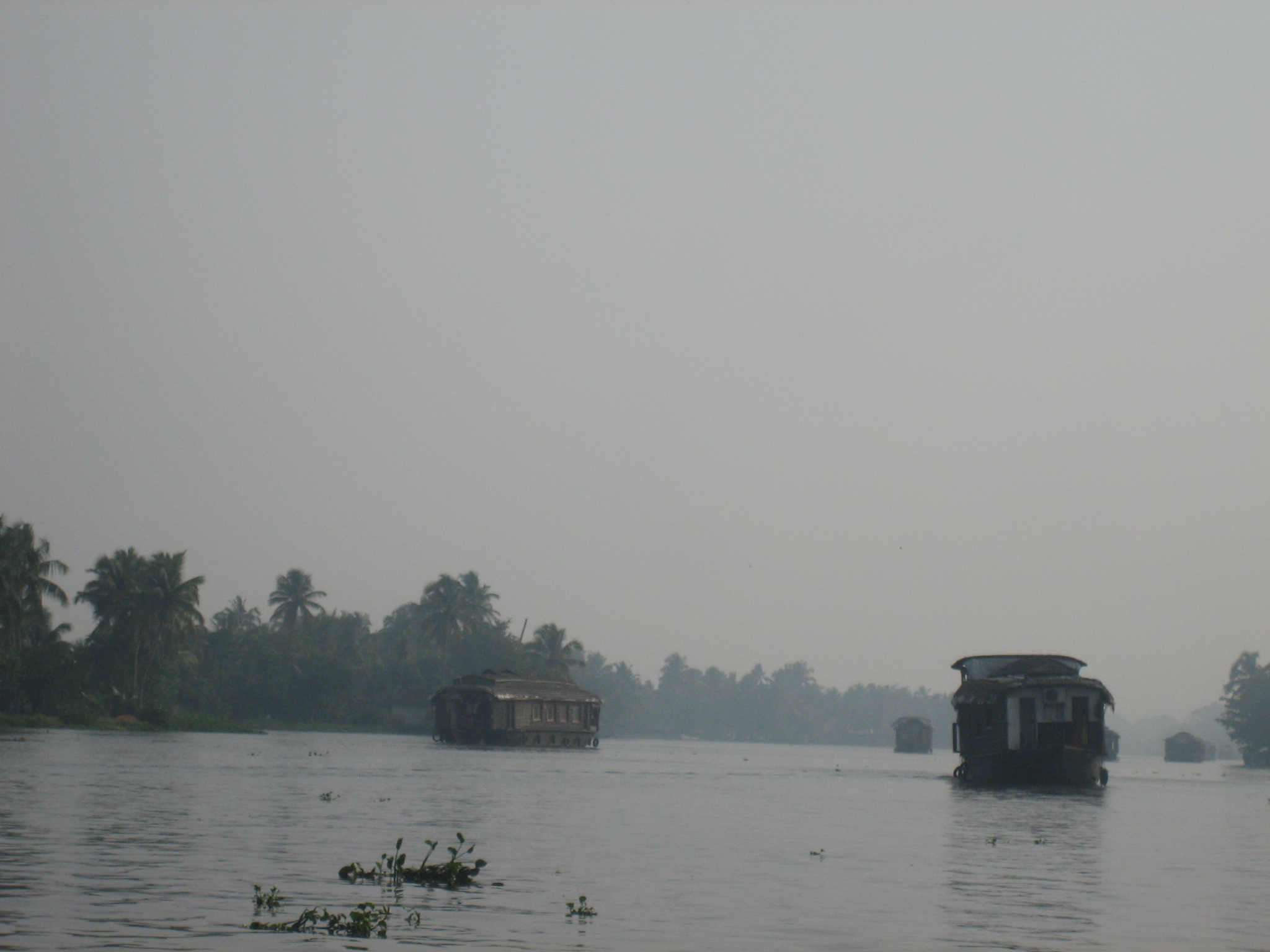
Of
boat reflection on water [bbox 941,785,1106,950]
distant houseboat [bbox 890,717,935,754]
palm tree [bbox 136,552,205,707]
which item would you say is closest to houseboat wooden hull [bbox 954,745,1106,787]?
boat reflection on water [bbox 941,785,1106,950]

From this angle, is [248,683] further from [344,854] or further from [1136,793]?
[344,854]

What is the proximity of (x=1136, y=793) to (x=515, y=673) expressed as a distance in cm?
4882

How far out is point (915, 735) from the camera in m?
158

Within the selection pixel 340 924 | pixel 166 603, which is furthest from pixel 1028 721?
pixel 166 603

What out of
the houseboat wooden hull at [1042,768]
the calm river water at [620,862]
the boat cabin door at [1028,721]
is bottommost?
the calm river water at [620,862]

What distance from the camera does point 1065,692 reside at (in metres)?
55.1

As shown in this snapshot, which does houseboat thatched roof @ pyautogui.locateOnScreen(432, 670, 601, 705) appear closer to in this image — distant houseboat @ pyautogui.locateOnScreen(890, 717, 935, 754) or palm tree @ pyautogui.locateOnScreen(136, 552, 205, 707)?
palm tree @ pyautogui.locateOnScreen(136, 552, 205, 707)

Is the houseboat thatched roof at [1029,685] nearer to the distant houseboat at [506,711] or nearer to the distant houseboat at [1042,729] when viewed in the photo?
the distant houseboat at [1042,729]

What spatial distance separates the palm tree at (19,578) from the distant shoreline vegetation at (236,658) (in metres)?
0.10

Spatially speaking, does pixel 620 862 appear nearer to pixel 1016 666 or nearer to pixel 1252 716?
pixel 1016 666

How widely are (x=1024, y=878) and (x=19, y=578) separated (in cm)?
6307

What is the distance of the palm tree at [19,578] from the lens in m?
69.1

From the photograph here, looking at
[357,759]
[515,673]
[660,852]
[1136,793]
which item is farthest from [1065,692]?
[515,673]

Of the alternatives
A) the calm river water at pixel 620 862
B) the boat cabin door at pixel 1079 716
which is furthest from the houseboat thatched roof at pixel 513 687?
the boat cabin door at pixel 1079 716
